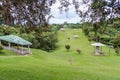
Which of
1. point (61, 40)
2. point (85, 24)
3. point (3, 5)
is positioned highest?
point (3, 5)

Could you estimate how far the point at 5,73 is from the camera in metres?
15.6

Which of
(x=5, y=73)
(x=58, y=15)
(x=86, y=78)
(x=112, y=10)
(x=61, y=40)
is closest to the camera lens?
(x=112, y=10)

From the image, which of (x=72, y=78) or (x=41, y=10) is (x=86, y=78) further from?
(x=41, y=10)

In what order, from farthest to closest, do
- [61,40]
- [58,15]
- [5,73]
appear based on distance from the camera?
[61,40], [5,73], [58,15]

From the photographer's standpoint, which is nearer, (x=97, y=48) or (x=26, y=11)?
(x=26, y=11)

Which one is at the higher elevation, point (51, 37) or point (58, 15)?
point (58, 15)

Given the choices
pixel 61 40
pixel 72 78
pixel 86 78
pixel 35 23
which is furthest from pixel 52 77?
pixel 61 40

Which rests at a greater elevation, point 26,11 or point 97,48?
point 26,11

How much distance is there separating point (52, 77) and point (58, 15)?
22.0 ft

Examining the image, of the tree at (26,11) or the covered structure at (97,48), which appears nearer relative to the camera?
the tree at (26,11)

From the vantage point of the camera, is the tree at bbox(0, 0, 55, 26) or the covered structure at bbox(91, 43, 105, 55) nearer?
the tree at bbox(0, 0, 55, 26)

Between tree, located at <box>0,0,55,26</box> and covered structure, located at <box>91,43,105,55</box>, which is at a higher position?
tree, located at <box>0,0,55,26</box>

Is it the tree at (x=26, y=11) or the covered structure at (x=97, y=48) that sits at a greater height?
the tree at (x=26, y=11)

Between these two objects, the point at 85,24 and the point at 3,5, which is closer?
the point at 3,5
